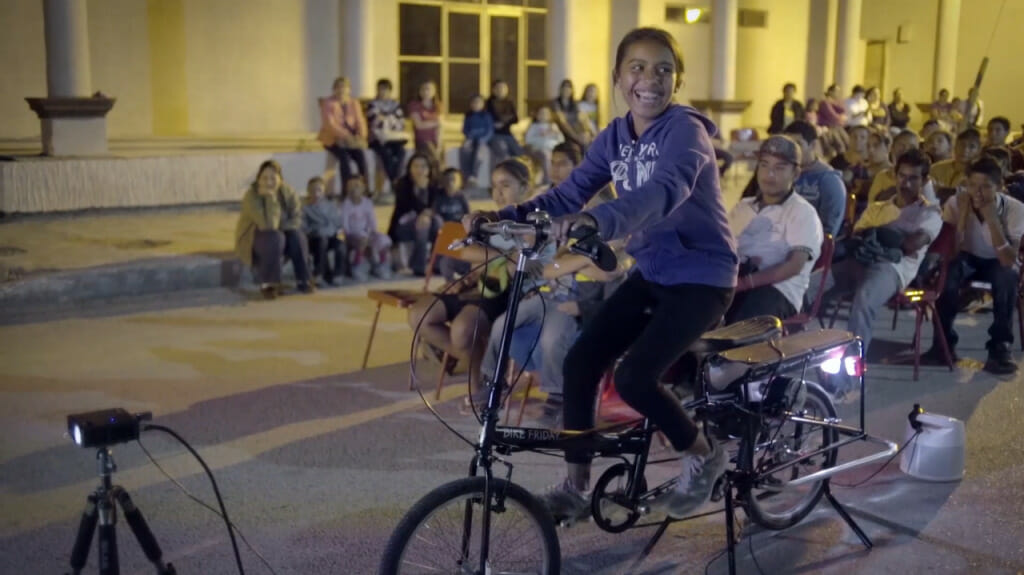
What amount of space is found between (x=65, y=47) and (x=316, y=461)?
9536mm

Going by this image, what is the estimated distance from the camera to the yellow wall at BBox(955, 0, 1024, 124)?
29188 mm

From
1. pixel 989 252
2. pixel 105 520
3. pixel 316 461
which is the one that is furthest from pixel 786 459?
pixel 989 252

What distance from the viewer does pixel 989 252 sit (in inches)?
303

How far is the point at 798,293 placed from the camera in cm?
626

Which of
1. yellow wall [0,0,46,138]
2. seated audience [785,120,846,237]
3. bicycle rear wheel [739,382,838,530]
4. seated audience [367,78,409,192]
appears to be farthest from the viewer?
yellow wall [0,0,46,138]

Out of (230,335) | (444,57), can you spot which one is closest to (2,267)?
(230,335)

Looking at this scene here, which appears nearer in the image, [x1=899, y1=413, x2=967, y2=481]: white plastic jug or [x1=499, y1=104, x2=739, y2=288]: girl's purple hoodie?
[x1=499, y1=104, x2=739, y2=288]: girl's purple hoodie

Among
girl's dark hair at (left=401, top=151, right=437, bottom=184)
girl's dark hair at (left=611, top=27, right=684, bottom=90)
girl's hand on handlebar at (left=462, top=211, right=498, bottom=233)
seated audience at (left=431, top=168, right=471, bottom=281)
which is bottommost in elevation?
seated audience at (left=431, top=168, right=471, bottom=281)

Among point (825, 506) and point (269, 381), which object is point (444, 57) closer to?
point (269, 381)

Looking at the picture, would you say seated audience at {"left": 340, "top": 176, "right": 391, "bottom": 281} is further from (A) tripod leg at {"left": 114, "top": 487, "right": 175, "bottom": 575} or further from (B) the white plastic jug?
(A) tripod leg at {"left": 114, "top": 487, "right": 175, "bottom": 575}

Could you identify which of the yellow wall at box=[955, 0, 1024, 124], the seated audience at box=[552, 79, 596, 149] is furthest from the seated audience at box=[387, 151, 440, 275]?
the yellow wall at box=[955, 0, 1024, 124]

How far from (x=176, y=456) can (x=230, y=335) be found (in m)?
2.64

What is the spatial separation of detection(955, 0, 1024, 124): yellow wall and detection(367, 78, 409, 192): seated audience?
20.1 meters

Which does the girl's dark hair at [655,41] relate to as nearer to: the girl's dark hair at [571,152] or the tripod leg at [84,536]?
the tripod leg at [84,536]
